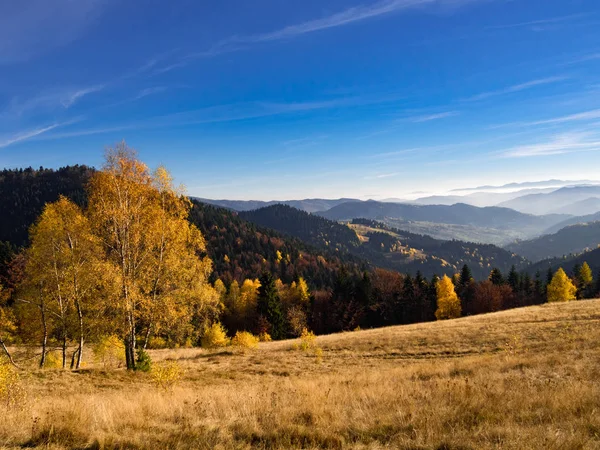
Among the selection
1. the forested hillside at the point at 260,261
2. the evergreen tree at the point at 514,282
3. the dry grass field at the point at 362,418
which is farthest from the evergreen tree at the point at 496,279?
the dry grass field at the point at 362,418

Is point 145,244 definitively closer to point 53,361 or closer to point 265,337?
point 53,361

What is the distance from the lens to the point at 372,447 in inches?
241

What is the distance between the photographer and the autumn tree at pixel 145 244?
60.3 ft

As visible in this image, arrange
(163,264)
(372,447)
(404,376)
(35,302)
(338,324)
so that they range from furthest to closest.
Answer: (338,324) → (35,302) → (163,264) → (404,376) → (372,447)

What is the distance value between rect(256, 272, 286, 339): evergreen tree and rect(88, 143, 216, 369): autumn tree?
5095 centimetres

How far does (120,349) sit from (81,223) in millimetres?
11631

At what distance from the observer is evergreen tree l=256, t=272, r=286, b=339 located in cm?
7062

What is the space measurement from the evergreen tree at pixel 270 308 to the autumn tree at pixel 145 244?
5095 cm

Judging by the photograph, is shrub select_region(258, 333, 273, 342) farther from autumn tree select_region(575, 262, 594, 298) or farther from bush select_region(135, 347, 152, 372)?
autumn tree select_region(575, 262, 594, 298)

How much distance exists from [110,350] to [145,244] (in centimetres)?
1173

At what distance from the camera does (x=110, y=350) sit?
2506 cm

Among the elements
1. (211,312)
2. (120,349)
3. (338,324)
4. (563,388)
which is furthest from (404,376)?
(338,324)

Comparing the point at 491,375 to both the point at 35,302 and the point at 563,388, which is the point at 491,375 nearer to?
the point at 563,388

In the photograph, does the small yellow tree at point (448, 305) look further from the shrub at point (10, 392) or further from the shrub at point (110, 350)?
the shrub at point (10, 392)
